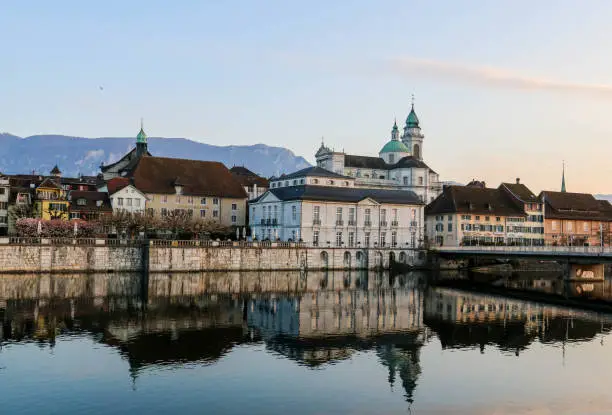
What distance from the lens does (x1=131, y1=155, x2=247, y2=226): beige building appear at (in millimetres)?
103438

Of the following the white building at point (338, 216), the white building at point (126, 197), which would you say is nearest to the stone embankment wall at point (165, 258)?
the white building at point (338, 216)

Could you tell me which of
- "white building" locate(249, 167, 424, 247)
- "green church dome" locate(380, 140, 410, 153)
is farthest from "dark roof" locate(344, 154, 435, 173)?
"white building" locate(249, 167, 424, 247)

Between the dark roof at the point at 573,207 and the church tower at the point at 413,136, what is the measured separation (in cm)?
3338

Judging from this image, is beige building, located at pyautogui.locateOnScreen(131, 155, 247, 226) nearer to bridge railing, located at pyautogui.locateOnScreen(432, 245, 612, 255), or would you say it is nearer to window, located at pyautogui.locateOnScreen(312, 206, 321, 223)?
window, located at pyautogui.locateOnScreen(312, 206, 321, 223)

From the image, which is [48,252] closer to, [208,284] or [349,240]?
[208,284]

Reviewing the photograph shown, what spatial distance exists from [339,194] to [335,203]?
2175mm

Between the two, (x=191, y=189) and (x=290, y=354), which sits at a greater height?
(x=191, y=189)

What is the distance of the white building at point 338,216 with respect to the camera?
3723 inches

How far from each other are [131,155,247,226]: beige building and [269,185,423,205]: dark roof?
11.2 metres

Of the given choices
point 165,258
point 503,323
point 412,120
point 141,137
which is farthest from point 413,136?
point 503,323

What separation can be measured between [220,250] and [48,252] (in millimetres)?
19522

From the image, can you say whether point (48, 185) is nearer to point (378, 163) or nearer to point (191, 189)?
point (191, 189)

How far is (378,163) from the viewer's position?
440 ft

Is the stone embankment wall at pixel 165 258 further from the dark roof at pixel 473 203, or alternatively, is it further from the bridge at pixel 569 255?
the dark roof at pixel 473 203
